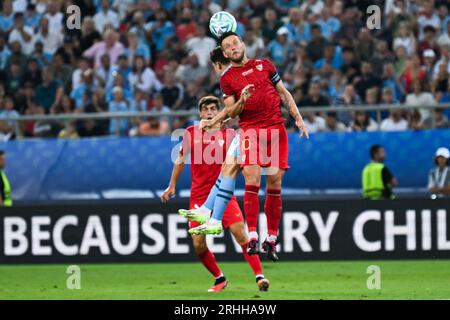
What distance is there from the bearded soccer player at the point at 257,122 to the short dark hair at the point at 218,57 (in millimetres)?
248

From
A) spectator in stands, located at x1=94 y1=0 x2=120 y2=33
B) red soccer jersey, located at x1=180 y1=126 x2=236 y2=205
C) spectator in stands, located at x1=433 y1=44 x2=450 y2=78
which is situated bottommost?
red soccer jersey, located at x1=180 y1=126 x2=236 y2=205

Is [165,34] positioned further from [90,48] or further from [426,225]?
[426,225]

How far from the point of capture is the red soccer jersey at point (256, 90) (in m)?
12.8

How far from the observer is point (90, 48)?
2292 cm

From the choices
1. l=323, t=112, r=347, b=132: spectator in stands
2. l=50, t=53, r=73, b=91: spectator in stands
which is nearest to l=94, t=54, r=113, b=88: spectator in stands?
l=50, t=53, r=73, b=91: spectator in stands

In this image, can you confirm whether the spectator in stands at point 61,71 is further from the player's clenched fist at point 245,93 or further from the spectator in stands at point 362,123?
the player's clenched fist at point 245,93

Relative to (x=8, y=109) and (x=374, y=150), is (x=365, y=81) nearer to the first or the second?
(x=374, y=150)

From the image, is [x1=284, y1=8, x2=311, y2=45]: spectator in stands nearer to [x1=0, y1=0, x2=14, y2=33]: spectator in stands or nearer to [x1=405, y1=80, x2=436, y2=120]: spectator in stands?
[x1=405, y1=80, x2=436, y2=120]: spectator in stands

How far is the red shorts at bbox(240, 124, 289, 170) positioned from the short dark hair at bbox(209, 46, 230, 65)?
84cm

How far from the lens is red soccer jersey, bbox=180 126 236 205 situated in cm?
1422

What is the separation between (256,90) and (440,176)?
23.7ft

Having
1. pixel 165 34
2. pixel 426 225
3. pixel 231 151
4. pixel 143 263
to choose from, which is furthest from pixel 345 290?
pixel 165 34

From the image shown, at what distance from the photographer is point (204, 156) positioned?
14.3 m

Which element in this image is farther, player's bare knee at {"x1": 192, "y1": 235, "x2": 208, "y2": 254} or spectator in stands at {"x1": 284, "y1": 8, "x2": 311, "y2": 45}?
spectator in stands at {"x1": 284, "y1": 8, "x2": 311, "y2": 45}
